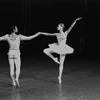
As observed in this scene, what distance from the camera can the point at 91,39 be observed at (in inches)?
776

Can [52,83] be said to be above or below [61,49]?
below

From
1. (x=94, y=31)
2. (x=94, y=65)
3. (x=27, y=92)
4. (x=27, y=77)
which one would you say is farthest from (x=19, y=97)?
(x=94, y=31)

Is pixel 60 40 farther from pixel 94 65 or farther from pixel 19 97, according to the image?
pixel 94 65

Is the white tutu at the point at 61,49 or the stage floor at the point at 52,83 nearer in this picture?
the stage floor at the point at 52,83

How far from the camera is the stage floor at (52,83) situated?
7634mm

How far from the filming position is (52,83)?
9328mm

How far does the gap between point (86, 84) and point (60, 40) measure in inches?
51.7

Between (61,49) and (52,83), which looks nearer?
(61,49)

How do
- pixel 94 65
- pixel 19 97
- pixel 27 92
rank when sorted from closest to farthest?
1. pixel 19 97
2. pixel 27 92
3. pixel 94 65

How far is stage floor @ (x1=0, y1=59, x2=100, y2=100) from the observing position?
7.63 m

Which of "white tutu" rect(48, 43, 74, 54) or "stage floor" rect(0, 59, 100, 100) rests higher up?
"white tutu" rect(48, 43, 74, 54)

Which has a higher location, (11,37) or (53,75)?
(11,37)

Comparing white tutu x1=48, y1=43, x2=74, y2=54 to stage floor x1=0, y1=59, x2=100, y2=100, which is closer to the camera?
stage floor x1=0, y1=59, x2=100, y2=100

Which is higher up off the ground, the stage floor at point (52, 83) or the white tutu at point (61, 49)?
the white tutu at point (61, 49)
